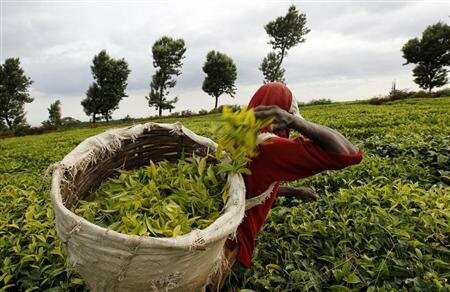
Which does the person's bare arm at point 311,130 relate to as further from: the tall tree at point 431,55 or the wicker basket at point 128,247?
the tall tree at point 431,55

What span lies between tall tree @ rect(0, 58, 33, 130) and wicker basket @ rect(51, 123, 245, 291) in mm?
38604

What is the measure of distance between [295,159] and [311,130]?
203 millimetres

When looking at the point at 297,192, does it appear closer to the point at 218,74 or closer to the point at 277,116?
the point at 277,116

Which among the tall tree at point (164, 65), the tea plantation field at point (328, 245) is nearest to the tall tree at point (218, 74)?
the tall tree at point (164, 65)

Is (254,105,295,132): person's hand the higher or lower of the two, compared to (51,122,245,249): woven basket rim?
higher

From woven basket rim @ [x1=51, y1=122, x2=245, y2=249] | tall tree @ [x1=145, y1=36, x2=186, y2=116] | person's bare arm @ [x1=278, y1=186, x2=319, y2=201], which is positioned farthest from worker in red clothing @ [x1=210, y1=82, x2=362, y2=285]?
tall tree @ [x1=145, y1=36, x2=186, y2=116]

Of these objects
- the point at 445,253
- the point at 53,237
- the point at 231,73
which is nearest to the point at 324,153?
the point at 445,253

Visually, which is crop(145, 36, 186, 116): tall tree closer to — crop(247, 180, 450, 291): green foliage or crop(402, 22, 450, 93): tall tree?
crop(402, 22, 450, 93): tall tree

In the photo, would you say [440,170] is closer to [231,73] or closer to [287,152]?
[287,152]

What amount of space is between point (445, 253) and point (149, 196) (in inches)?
77.0

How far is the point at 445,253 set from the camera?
9.57ft

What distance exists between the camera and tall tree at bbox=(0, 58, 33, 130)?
3741cm

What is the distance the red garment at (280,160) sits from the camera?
2191 millimetres

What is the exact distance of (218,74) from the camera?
1592 inches
